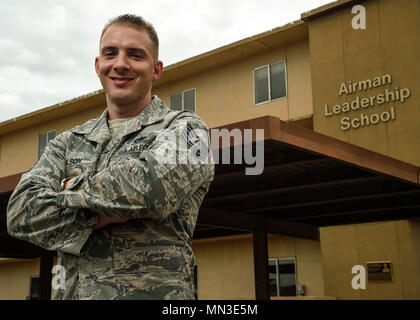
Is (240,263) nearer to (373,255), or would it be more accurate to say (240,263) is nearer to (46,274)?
(373,255)

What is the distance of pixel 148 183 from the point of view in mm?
2576

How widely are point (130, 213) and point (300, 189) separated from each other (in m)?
7.54

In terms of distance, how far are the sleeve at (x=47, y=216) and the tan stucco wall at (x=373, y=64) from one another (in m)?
11.8

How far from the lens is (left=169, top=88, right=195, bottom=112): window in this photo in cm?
1923

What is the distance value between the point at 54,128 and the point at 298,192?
53.3 feet

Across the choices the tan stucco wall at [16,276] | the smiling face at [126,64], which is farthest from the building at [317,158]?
the tan stucco wall at [16,276]

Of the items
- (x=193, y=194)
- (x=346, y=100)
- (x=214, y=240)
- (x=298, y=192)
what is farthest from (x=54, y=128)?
(x=193, y=194)

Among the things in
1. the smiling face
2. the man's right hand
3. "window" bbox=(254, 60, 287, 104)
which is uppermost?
"window" bbox=(254, 60, 287, 104)

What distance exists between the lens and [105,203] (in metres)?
2.56

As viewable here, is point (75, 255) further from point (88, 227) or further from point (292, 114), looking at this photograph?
point (292, 114)

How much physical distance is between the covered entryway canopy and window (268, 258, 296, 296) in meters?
2.27

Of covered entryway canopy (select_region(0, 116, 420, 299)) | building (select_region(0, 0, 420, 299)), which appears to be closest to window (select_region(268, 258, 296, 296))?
building (select_region(0, 0, 420, 299))

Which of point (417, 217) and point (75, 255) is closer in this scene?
point (75, 255)

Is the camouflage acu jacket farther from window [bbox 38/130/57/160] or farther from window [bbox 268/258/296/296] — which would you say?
window [bbox 38/130/57/160]
